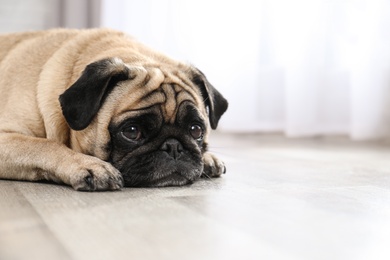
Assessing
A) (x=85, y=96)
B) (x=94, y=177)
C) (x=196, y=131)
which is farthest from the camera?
(x=196, y=131)

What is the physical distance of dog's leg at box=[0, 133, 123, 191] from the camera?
6.40 ft

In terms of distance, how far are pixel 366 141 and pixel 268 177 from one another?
2.13m

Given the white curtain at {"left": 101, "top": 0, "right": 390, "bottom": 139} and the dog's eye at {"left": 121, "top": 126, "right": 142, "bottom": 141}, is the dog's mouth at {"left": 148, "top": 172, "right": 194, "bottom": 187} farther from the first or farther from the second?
the white curtain at {"left": 101, "top": 0, "right": 390, "bottom": 139}

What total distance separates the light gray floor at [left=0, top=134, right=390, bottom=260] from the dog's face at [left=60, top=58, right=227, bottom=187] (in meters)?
0.09

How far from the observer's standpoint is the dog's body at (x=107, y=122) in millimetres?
2061

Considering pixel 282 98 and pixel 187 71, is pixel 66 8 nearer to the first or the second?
pixel 282 98

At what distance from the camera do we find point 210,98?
248 centimetres

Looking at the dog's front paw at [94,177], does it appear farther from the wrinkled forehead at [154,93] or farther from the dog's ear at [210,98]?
the dog's ear at [210,98]

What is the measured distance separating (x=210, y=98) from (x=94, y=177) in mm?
738

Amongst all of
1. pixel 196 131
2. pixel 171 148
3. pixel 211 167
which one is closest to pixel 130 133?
pixel 171 148

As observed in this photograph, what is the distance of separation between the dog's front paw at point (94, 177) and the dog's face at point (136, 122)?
0.10 m

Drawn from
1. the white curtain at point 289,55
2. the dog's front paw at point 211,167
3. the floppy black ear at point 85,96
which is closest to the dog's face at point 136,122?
the floppy black ear at point 85,96

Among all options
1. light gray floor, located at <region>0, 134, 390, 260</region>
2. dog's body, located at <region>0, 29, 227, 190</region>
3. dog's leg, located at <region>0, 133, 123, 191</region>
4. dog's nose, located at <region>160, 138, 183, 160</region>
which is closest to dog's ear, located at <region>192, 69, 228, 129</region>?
dog's body, located at <region>0, 29, 227, 190</region>

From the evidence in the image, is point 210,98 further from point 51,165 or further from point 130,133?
point 51,165
